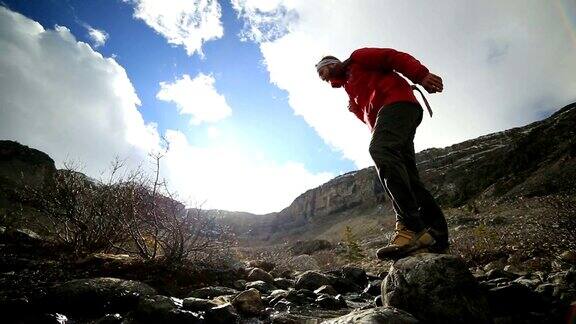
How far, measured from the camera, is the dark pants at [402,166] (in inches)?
126

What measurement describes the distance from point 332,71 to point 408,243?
2281 mm

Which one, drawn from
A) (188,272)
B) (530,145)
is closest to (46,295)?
(188,272)

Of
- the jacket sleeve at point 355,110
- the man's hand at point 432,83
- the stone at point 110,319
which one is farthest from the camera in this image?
the jacket sleeve at point 355,110

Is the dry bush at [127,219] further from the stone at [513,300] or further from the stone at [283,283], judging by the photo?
the stone at [513,300]

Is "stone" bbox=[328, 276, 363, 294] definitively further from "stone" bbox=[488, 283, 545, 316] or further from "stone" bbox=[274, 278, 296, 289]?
"stone" bbox=[488, 283, 545, 316]

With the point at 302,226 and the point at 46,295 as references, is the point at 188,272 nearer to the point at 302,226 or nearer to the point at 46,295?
the point at 46,295

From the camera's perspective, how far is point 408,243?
3129 millimetres

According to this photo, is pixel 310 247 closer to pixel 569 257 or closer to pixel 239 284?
pixel 239 284

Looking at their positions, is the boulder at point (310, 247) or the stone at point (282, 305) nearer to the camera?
the stone at point (282, 305)

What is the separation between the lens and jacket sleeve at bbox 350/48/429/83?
11.6ft

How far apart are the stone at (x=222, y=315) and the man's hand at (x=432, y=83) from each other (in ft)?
9.86

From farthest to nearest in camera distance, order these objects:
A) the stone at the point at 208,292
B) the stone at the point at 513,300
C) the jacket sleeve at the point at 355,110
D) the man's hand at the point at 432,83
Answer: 1. the stone at the point at 208,292
2. the jacket sleeve at the point at 355,110
3. the man's hand at the point at 432,83
4. the stone at the point at 513,300

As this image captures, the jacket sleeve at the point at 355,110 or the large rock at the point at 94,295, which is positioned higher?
the jacket sleeve at the point at 355,110

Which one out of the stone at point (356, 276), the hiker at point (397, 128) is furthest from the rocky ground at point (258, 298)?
the stone at point (356, 276)
